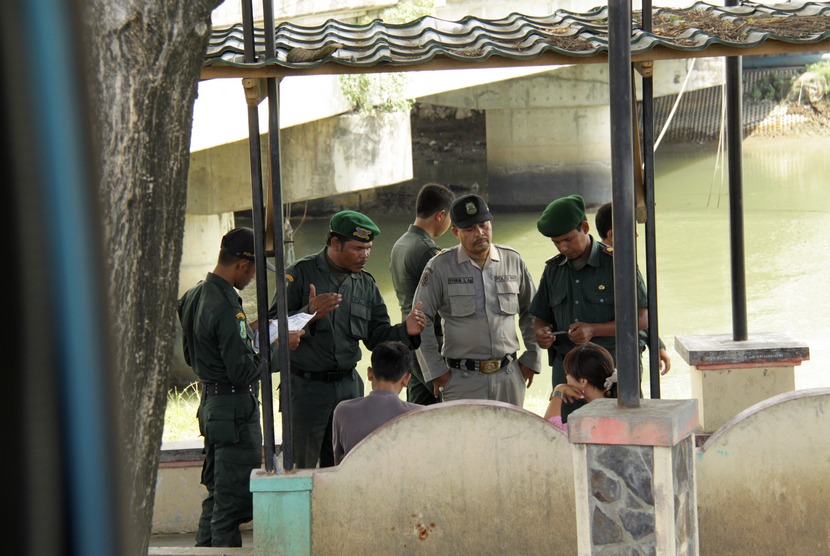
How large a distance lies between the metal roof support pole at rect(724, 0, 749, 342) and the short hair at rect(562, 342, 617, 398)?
160 centimetres

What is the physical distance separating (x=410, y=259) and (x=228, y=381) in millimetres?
1323

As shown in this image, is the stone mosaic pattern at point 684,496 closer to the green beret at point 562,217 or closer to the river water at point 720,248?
the green beret at point 562,217

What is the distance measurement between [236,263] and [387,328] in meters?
0.88

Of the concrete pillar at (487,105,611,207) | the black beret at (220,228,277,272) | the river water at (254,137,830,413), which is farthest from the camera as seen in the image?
the concrete pillar at (487,105,611,207)

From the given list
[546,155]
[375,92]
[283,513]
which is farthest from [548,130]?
[283,513]

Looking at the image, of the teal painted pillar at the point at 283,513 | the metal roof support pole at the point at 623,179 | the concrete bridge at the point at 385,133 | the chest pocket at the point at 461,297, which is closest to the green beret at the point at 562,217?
the chest pocket at the point at 461,297

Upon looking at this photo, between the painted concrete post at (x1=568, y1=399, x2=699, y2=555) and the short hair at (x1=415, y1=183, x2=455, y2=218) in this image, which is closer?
the painted concrete post at (x1=568, y1=399, x2=699, y2=555)

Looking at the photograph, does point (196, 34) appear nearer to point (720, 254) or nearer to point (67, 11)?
point (67, 11)

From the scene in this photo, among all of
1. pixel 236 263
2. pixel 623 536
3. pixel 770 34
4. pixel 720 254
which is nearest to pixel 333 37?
pixel 236 263

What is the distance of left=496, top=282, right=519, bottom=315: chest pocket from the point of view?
5.23 metres

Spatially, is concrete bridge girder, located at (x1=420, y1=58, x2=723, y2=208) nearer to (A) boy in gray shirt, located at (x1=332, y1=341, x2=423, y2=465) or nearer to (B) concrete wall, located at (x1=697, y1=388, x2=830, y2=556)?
(A) boy in gray shirt, located at (x1=332, y1=341, x2=423, y2=465)

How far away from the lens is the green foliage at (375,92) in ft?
37.6

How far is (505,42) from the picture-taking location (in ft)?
14.2

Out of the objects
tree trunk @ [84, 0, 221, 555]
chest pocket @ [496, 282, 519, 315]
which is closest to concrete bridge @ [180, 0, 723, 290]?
chest pocket @ [496, 282, 519, 315]
